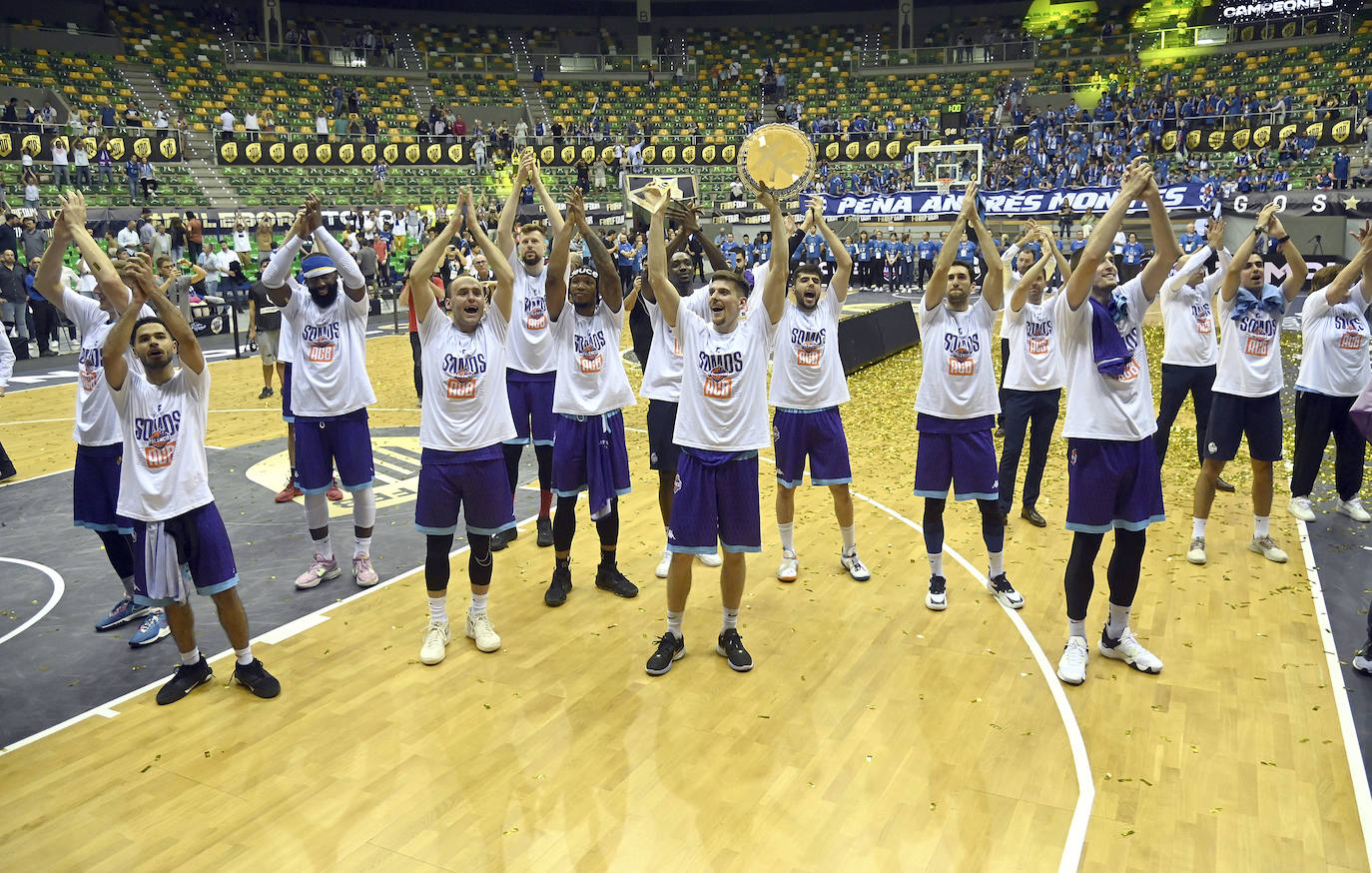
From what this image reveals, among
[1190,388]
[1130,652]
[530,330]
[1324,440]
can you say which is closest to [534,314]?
[530,330]

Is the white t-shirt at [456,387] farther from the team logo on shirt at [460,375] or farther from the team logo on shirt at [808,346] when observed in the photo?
the team logo on shirt at [808,346]

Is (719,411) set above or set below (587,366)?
below

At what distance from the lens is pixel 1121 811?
4195mm

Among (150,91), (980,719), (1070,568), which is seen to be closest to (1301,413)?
(1070,568)

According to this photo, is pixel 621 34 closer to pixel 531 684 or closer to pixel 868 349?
pixel 868 349

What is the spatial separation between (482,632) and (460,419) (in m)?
1.35

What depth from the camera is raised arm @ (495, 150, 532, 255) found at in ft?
19.4

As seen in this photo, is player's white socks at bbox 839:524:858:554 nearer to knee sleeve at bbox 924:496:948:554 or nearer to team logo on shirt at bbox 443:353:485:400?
knee sleeve at bbox 924:496:948:554

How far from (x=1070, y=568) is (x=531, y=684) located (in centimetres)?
Result: 313

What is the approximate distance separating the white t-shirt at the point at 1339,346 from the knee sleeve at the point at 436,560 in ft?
21.3

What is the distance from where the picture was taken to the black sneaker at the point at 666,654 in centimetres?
557

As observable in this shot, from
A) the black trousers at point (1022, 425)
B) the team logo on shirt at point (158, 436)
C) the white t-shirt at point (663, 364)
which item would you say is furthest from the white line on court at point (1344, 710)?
the team logo on shirt at point (158, 436)

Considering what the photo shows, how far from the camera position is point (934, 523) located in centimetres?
641

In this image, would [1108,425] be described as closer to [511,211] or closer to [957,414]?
[957,414]
